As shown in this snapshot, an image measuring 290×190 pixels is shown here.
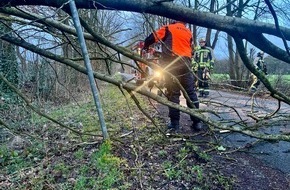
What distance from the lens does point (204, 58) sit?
10.1 meters

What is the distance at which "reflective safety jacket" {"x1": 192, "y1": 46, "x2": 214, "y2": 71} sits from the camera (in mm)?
9836

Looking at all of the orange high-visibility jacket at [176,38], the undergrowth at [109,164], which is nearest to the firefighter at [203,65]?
the orange high-visibility jacket at [176,38]

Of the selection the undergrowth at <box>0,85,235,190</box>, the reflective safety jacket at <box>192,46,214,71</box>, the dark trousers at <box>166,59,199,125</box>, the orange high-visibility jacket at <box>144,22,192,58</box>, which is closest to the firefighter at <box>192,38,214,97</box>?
the reflective safety jacket at <box>192,46,214,71</box>

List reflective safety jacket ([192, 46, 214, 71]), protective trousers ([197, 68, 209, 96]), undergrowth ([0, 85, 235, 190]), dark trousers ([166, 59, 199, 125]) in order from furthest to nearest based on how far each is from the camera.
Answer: reflective safety jacket ([192, 46, 214, 71])
protective trousers ([197, 68, 209, 96])
dark trousers ([166, 59, 199, 125])
undergrowth ([0, 85, 235, 190])

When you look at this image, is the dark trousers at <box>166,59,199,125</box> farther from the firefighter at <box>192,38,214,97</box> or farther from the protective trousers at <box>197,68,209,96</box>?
the firefighter at <box>192,38,214,97</box>

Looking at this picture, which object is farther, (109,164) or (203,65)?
(203,65)

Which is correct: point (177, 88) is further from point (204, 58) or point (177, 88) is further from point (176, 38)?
point (204, 58)

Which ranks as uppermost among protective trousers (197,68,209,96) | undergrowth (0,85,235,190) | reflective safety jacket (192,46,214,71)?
reflective safety jacket (192,46,214,71)

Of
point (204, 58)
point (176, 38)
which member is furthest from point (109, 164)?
point (204, 58)

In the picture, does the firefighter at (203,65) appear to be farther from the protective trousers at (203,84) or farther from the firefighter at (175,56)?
the firefighter at (175,56)

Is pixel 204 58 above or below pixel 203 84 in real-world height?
above

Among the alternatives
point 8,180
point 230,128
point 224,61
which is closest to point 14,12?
point 8,180

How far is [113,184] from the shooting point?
291 centimetres

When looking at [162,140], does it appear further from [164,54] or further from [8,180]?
[8,180]
